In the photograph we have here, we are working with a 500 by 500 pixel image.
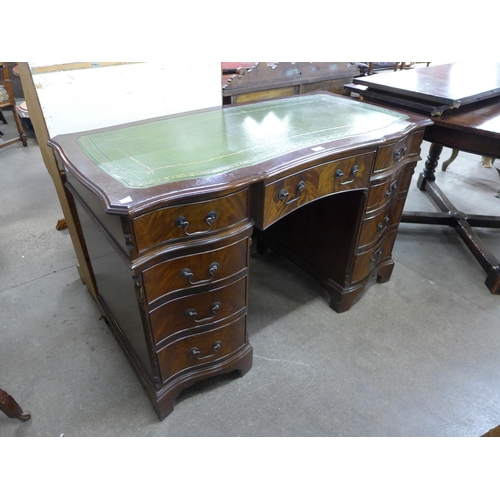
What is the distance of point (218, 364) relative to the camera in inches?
55.3

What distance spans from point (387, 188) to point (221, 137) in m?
0.74

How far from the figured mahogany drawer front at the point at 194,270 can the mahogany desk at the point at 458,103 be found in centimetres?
118

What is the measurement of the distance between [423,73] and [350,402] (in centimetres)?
187

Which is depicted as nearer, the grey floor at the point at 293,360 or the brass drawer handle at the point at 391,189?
the grey floor at the point at 293,360

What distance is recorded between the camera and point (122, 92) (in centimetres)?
148

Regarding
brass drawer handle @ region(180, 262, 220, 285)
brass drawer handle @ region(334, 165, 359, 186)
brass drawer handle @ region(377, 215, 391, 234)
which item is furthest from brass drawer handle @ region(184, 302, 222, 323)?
brass drawer handle @ region(377, 215, 391, 234)

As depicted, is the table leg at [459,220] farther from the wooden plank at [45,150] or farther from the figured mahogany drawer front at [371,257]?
the wooden plank at [45,150]

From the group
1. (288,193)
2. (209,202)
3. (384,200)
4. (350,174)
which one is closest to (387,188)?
(384,200)

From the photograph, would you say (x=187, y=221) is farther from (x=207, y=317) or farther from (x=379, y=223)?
(x=379, y=223)

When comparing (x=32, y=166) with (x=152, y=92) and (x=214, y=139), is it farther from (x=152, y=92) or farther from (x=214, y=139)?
(x=214, y=139)

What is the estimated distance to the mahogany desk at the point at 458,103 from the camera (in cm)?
169

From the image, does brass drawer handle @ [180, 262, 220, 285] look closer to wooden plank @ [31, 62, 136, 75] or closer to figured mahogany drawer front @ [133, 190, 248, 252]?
figured mahogany drawer front @ [133, 190, 248, 252]

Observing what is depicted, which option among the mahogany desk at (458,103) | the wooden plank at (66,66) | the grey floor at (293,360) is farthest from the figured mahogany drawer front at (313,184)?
the wooden plank at (66,66)

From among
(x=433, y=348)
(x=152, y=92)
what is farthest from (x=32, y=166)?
(x=433, y=348)
